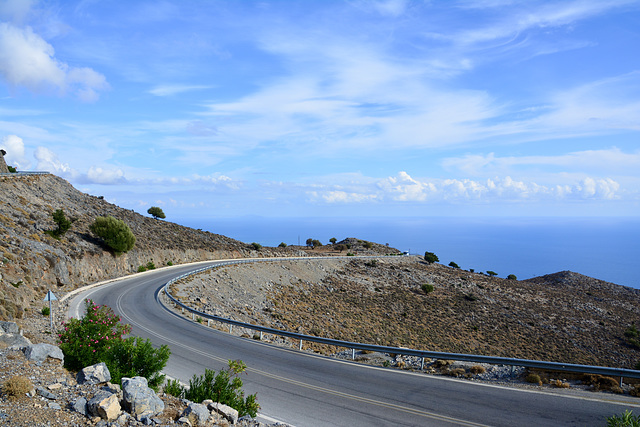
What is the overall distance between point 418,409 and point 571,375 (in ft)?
22.5

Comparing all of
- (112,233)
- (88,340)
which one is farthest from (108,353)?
(112,233)

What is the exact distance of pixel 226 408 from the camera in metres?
9.17

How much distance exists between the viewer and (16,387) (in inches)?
293

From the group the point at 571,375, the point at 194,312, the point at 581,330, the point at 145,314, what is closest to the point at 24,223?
the point at 145,314

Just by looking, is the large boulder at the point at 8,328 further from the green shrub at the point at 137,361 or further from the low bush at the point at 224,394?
the low bush at the point at 224,394

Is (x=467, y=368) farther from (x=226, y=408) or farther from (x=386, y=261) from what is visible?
(x=386, y=261)

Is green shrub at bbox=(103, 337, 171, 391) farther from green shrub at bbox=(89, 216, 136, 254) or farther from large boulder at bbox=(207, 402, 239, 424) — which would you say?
green shrub at bbox=(89, 216, 136, 254)

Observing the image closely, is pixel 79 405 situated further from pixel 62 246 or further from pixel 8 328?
pixel 62 246

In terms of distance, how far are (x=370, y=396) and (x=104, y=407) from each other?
7574 millimetres

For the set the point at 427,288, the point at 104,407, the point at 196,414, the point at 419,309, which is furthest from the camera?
the point at 427,288

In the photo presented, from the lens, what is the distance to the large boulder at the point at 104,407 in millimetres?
7465

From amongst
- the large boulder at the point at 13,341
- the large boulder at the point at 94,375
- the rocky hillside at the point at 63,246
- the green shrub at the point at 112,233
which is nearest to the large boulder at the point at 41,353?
the large boulder at the point at 13,341

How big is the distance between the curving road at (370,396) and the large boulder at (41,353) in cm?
454

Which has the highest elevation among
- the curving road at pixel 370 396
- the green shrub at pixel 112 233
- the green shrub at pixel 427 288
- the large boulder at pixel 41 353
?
Result: the green shrub at pixel 112 233
